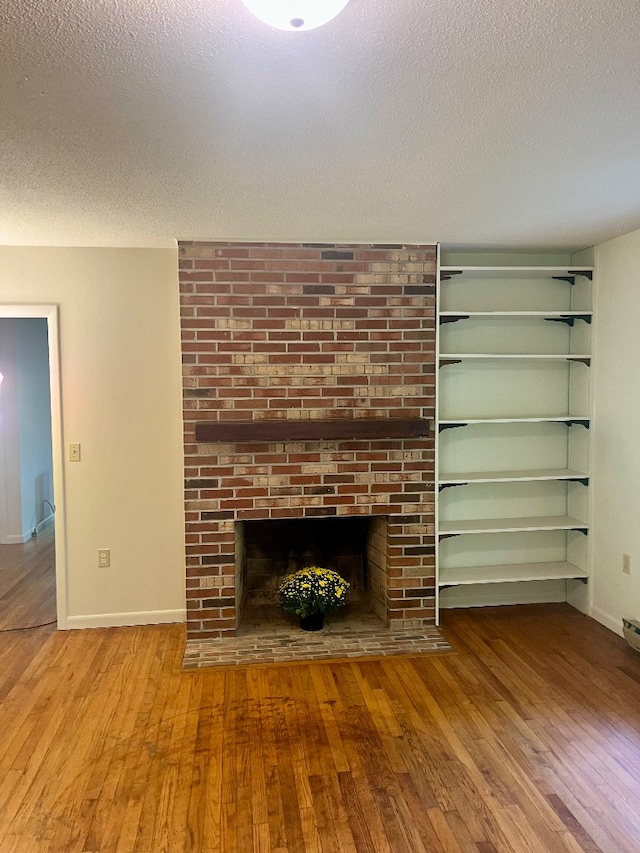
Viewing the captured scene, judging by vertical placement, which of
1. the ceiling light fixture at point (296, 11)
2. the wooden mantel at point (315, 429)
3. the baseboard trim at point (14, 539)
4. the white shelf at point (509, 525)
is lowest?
the baseboard trim at point (14, 539)

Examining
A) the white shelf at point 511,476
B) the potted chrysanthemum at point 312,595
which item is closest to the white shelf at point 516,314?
the white shelf at point 511,476

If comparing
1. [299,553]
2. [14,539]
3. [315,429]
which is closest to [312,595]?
[299,553]

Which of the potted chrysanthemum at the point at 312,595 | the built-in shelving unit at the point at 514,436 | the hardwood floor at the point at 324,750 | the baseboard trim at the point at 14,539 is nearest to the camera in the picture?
the hardwood floor at the point at 324,750

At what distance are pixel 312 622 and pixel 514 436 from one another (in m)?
1.83

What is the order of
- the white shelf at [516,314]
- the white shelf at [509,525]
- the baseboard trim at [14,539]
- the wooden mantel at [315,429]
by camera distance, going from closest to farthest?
the wooden mantel at [315,429], the white shelf at [516,314], the white shelf at [509,525], the baseboard trim at [14,539]

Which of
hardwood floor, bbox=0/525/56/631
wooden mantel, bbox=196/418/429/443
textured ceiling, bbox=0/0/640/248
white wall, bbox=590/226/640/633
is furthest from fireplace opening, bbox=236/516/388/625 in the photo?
textured ceiling, bbox=0/0/640/248

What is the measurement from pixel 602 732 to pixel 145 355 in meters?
3.16

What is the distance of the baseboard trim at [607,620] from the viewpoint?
3654 mm

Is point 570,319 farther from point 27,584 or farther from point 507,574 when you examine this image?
point 27,584

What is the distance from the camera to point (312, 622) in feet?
12.1

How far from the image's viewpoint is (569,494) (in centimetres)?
417

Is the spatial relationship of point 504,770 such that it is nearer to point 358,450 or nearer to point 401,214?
point 358,450

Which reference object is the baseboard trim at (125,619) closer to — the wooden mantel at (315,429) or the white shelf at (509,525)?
the wooden mantel at (315,429)

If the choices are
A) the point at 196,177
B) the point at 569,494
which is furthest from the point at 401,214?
the point at 569,494
